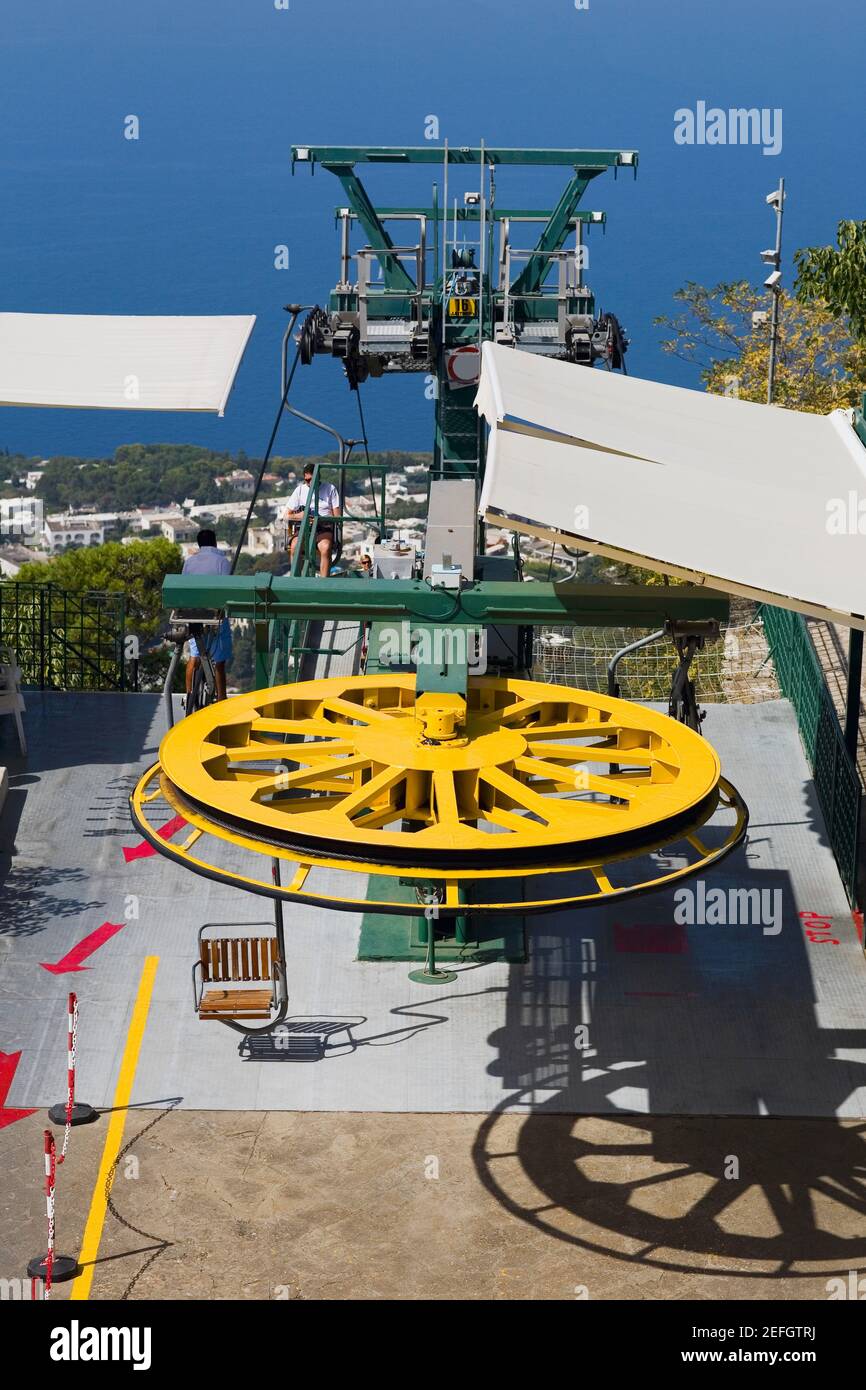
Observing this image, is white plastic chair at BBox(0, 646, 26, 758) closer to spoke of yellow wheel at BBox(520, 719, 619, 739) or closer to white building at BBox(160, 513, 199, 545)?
spoke of yellow wheel at BBox(520, 719, 619, 739)

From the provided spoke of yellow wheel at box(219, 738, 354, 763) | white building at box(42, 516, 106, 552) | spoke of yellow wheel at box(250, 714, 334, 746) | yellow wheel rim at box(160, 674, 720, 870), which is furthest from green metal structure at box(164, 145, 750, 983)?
white building at box(42, 516, 106, 552)

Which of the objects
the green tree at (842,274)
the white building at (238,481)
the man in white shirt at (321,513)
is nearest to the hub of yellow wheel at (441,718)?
the man in white shirt at (321,513)

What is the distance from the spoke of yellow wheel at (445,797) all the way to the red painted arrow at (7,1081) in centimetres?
476

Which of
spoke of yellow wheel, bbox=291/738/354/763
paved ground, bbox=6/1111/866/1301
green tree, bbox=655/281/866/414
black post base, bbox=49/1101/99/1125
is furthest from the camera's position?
green tree, bbox=655/281/866/414

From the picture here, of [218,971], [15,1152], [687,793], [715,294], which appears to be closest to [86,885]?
[218,971]

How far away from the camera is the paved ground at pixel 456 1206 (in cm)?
1186

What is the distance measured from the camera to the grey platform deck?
14211 millimetres

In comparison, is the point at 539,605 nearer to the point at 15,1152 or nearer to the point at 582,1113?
the point at 582,1113

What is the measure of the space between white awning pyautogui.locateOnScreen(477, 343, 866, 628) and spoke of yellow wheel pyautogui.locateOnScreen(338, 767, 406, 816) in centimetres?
205

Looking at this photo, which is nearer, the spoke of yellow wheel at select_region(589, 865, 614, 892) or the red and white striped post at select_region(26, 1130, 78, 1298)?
the spoke of yellow wheel at select_region(589, 865, 614, 892)

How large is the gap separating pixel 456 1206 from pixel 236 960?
2.86 metres

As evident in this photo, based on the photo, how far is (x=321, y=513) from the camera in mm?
21500

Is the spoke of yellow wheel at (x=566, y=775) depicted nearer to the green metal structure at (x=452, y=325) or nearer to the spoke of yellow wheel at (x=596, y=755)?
the spoke of yellow wheel at (x=596, y=755)

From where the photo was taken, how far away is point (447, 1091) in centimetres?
1417
